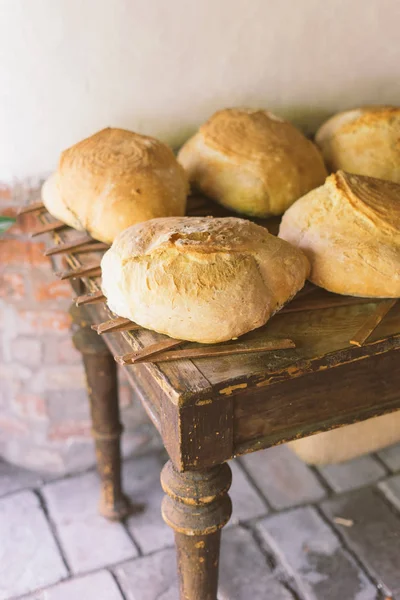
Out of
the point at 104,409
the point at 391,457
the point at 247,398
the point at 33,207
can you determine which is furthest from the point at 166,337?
the point at 391,457

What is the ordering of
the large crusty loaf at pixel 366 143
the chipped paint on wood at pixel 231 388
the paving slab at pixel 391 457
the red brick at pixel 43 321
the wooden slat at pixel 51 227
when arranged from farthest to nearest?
the paving slab at pixel 391 457
the red brick at pixel 43 321
the large crusty loaf at pixel 366 143
the wooden slat at pixel 51 227
the chipped paint on wood at pixel 231 388

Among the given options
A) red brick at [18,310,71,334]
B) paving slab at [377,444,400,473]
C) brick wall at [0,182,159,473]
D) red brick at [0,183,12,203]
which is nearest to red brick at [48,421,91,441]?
brick wall at [0,182,159,473]

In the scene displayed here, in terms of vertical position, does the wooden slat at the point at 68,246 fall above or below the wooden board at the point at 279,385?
above

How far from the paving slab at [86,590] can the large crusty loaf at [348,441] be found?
0.72 m

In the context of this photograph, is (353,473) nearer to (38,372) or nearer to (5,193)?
(38,372)

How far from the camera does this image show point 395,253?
1.14 meters

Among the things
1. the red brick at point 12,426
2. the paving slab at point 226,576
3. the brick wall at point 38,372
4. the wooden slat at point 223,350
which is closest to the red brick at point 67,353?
the brick wall at point 38,372

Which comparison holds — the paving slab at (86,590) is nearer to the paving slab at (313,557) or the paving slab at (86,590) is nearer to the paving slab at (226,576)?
the paving slab at (226,576)

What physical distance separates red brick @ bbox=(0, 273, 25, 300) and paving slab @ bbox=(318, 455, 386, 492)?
1088mm

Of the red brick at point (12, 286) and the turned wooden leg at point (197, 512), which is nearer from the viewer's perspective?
the turned wooden leg at point (197, 512)

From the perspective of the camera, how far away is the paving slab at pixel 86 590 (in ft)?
5.40

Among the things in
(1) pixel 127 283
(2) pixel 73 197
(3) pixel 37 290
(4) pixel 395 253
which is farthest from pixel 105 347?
(4) pixel 395 253

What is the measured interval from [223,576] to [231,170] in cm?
105

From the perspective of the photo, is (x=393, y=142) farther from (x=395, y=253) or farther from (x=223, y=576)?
(x=223, y=576)
